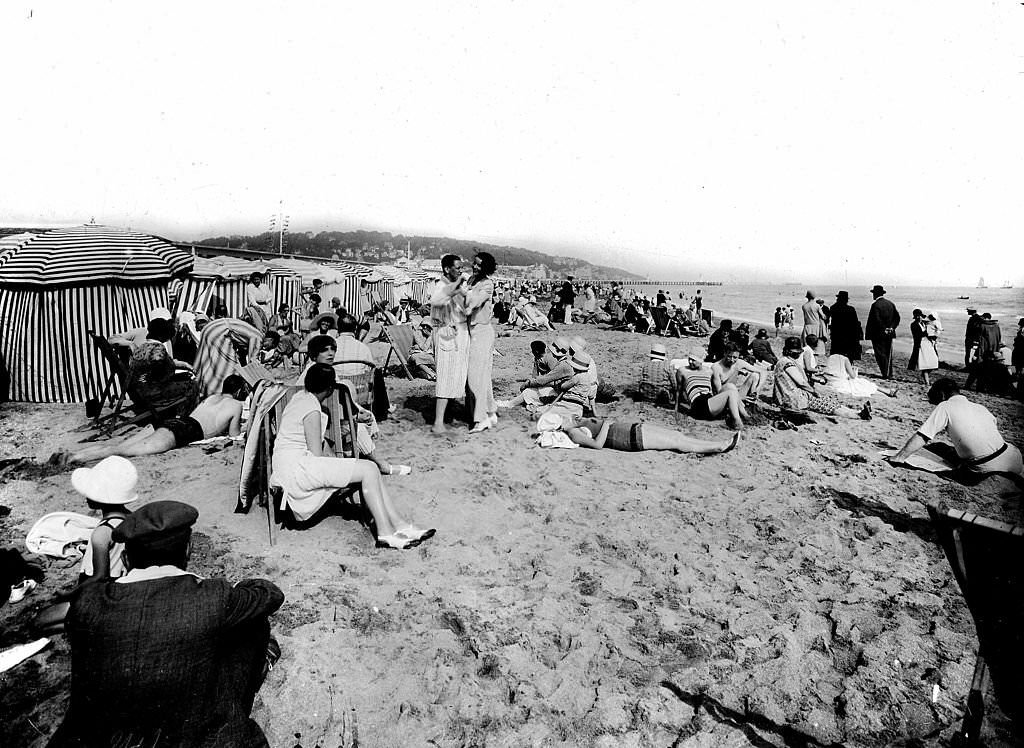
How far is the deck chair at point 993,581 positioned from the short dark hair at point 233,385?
718cm

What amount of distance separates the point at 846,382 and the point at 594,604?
27.5ft

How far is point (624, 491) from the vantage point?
4.91 m

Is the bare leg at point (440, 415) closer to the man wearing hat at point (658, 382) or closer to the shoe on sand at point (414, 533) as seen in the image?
the shoe on sand at point (414, 533)

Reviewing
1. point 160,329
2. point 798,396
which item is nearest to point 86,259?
point 160,329

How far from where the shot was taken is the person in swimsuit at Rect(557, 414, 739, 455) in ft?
19.5

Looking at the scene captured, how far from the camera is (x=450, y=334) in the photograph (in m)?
6.39

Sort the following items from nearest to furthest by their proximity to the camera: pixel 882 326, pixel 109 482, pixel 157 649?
pixel 157 649 < pixel 109 482 < pixel 882 326

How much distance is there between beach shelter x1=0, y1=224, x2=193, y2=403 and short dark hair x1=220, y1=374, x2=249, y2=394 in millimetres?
2129

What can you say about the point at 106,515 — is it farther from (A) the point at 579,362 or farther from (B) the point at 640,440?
(A) the point at 579,362

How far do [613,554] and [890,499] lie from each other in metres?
2.81

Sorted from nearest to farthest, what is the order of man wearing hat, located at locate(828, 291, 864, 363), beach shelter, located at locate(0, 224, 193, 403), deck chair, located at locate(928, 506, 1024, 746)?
deck chair, located at locate(928, 506, 1024, 746) → beach shelter, located at locate(0, 224, 193, 403) → man wearing hat, located at locate(828, 291, 864, 363)

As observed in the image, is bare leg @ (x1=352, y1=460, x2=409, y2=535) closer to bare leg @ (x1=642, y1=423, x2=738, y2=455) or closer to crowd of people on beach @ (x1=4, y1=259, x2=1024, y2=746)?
crowd of people on beach @ (x1=4, y1=259, x2=1024, y2=746)

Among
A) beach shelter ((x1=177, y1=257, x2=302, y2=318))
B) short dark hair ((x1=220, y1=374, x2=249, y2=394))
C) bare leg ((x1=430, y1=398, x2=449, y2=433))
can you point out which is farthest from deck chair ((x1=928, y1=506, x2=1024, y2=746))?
beach shelter ((x1=177, y1=257, x2=302, y2=318))

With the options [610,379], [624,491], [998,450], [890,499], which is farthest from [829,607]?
[610,379]
